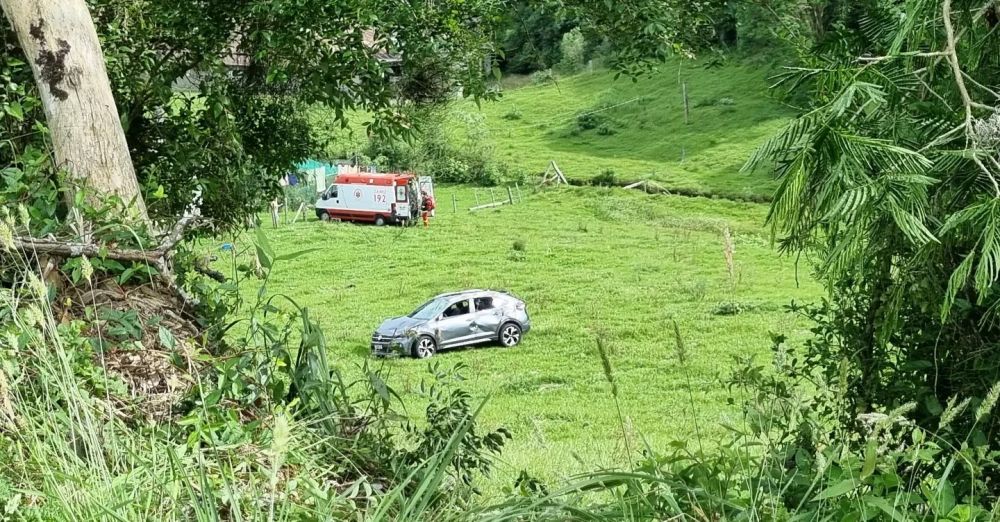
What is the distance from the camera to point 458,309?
84.8ft

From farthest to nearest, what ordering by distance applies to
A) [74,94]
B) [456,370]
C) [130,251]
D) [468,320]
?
[468,320], [74,94], [456,370], [130,251]

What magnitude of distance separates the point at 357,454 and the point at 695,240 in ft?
120

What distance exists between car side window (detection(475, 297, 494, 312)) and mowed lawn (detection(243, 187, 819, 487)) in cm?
121

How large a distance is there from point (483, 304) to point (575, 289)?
6819 mm

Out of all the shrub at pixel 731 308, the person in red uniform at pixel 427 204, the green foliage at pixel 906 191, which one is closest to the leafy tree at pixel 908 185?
the green foliage at pixel 906 191

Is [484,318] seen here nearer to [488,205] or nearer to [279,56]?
[279,56]

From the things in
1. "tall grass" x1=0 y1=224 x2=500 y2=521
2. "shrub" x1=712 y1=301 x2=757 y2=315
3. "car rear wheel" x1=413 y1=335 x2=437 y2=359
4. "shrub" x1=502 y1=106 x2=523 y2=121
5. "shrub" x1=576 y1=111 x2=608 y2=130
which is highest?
"tall grass" x1=0 y1=224 x2=500 y2=521

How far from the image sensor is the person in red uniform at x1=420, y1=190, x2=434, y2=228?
43.6 meters

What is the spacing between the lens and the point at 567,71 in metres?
67.4

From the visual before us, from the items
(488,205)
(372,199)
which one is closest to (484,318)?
(372,199)

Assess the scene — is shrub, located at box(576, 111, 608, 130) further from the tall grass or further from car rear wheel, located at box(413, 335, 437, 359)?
the tall grass

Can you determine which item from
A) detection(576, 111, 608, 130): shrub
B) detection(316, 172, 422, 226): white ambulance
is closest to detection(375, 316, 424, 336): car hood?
detection(316, 172, 422, 226): white ambulance

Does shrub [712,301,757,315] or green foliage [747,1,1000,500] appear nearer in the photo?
green foliage [747,1,1000,500]

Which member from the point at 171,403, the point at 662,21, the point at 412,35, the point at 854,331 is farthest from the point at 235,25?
the point at 854,331
